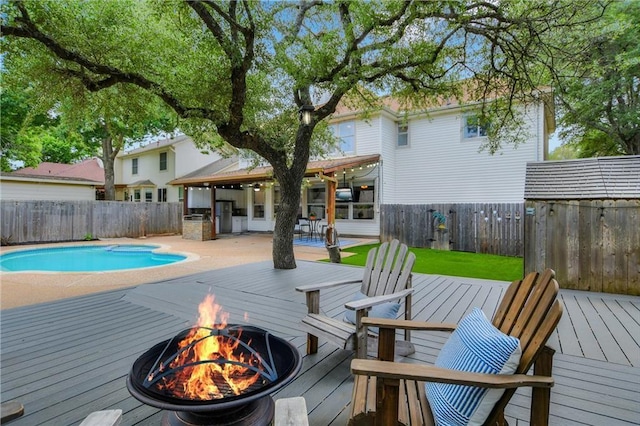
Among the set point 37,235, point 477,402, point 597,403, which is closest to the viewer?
point 477,402

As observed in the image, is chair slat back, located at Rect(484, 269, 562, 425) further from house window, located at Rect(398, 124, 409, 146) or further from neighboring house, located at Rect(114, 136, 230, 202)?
neighboring house, located at Rect(114, 136, 230, 202)

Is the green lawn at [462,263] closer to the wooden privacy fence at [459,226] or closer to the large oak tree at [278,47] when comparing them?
the wooden privacy fence at [459,226]

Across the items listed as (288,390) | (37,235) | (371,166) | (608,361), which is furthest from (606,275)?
(37,235)

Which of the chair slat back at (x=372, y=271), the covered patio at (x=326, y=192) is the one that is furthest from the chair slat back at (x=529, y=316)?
the covered patio at (x=326, y=192)

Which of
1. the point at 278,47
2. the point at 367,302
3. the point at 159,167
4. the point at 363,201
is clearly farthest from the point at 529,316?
the point at 159,167

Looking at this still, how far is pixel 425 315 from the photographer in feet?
12.6

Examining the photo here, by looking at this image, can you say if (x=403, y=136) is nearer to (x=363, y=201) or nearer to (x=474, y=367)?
(x=363, y=201)

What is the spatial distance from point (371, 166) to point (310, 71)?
308 inches

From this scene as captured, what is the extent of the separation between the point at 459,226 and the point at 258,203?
1018cm

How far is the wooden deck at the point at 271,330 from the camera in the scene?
2092 mm

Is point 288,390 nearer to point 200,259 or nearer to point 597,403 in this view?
point 597,403

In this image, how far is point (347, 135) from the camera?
13688 millimetres

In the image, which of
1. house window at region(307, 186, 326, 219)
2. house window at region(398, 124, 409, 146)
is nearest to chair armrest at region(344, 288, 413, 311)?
house window at region(398, 124, 409, 146)

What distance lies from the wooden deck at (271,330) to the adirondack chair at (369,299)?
11.9 inches
